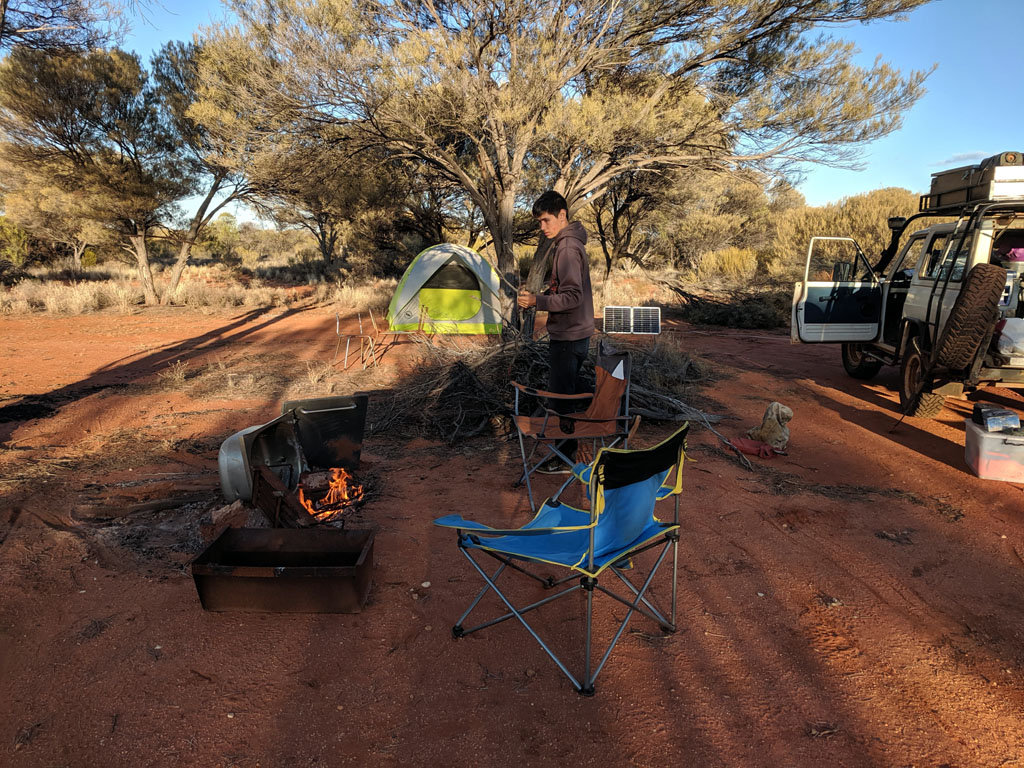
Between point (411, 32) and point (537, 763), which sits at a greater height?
point (411, 32)

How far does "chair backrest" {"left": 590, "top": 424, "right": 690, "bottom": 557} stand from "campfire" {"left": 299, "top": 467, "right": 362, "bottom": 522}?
1.86m

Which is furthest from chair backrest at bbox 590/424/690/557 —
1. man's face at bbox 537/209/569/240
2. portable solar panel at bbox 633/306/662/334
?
portable solar panel at bbox 633/306/662/334

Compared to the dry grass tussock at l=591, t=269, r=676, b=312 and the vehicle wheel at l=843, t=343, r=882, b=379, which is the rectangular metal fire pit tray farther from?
the dry grass tussock at l=591, t=269, r=676, b=312

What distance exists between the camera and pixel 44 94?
13.0 m

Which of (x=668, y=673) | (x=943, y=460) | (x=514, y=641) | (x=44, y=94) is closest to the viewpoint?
(x=668, y=673)

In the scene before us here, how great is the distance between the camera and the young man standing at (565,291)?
3.88 metres

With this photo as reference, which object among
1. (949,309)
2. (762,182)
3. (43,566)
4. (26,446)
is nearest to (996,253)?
(949,309)

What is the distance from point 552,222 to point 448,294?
7.66 metres

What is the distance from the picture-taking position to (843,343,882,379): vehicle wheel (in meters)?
7.64

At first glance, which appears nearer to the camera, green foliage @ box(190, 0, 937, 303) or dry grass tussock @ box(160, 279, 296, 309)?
green foliage @ box(190, 0, 937, 303)

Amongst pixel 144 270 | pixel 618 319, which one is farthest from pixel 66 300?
pixel 618 319

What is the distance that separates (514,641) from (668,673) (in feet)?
2.08

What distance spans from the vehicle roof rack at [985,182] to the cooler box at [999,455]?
7.08ft

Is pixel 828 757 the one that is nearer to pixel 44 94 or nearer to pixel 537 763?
pixel 537 763
